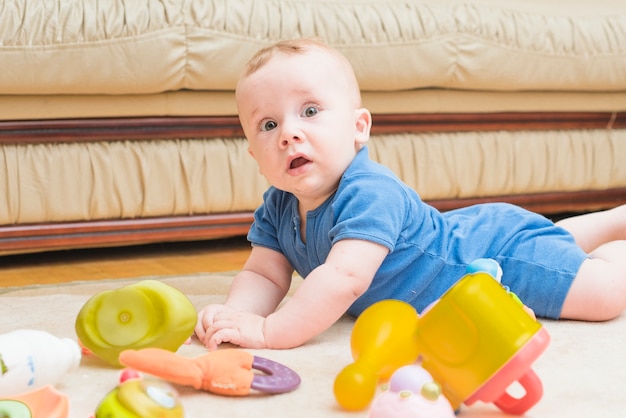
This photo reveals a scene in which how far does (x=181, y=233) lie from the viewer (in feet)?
5.09

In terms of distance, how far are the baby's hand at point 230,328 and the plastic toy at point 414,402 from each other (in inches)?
11.7

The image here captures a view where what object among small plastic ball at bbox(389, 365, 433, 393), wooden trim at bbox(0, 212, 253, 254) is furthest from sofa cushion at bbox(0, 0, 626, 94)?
small plastic ball at bbox(389, 365, 433, 393)

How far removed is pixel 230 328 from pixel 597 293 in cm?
46

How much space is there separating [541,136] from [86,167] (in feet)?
3.28

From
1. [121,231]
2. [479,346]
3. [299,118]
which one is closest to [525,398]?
[479,346]

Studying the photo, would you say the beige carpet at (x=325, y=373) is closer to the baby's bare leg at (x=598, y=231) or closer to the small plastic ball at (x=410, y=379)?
the small plastic ball at (x=410, y=379)

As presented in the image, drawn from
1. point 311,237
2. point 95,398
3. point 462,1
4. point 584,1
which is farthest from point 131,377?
point 584,1

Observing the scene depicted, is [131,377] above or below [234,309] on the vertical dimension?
above

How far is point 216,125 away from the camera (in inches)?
60.6

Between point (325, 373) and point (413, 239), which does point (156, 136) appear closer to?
point (413, 239)

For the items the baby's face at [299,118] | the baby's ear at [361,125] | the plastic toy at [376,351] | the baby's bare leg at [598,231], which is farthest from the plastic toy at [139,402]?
the baby's bare leg at [598,231]

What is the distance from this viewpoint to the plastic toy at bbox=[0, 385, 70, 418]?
0.63m

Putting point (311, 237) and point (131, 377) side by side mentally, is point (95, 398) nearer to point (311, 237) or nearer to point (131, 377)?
point (131, 377)

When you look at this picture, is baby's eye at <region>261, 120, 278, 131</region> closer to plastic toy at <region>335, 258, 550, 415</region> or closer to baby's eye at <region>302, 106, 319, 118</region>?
baby's eye at <region>302, 106, 319, 118</region>
